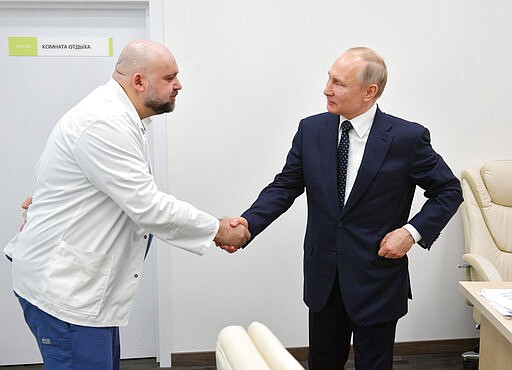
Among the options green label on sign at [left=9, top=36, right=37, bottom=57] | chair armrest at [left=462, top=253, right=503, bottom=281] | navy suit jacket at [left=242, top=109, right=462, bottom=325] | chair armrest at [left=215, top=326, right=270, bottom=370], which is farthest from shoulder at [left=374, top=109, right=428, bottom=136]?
green label on sign at [left=9, top=36, right=37, bottom=57]

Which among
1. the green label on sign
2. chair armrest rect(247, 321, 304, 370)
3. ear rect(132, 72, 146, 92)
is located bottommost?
chair armrest rect(247, 321, 304, 370)

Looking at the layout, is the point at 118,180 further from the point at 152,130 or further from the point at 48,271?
the point at 152,130

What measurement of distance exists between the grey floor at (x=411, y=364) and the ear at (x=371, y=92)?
5.68 feet

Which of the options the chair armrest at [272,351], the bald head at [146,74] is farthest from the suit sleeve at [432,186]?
the chair armrest at [272,351]

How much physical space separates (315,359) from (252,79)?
1473 millimetres

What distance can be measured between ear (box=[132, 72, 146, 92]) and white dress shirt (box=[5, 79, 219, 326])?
0.16ft

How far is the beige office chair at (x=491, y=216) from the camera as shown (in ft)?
10.3

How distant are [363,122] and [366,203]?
0.30 m

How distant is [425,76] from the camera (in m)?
3.24

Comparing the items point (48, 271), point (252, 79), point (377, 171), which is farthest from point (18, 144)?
point (377, 171)

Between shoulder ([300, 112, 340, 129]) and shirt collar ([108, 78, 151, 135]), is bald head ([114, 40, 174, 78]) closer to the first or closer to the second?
shirt collar ([108, 78, 151, 135])

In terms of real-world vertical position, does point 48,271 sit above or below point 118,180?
below

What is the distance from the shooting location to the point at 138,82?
2.02 m

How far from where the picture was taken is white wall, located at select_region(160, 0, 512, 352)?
3.11 m
